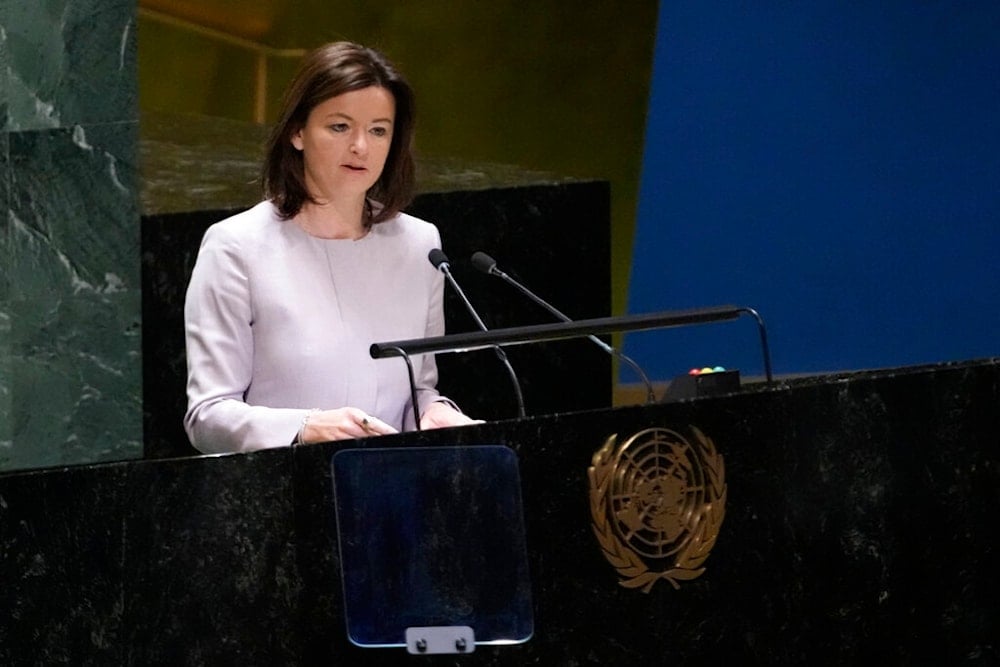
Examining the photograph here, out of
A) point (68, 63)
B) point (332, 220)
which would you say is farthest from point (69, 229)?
point (332, 220)

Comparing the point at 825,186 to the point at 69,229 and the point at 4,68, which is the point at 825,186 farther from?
the point at 4,68

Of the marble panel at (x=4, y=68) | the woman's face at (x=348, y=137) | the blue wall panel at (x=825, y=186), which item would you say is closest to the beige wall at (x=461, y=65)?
the blue wall panel at (x=825, y=186)

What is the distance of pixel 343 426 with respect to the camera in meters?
2.31

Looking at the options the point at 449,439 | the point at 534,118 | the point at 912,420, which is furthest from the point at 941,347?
the point at 449,439


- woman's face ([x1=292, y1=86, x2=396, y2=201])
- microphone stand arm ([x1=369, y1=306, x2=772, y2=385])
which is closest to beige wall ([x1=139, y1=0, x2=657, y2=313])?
woman's face ([x1=292, y1=86, x2=396, y2=201])

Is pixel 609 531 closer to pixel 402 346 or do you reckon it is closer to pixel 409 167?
pixel 402 346

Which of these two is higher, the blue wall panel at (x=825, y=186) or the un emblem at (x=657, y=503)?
the blue wall panel at (x=825, y=186)

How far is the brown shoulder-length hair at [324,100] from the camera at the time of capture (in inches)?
107

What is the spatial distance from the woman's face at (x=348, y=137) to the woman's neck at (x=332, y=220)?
0.20 ft

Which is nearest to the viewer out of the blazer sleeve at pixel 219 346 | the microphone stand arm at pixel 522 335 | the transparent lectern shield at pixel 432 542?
the transparent lectern shield at pixel 432 542

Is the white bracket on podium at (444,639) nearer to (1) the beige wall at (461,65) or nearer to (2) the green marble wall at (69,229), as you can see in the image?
(1) the beige wall at (461,65)

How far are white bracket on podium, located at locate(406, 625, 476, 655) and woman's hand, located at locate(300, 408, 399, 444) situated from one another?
0.32 m

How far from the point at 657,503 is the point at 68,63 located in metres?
3.36

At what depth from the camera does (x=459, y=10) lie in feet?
15.8
